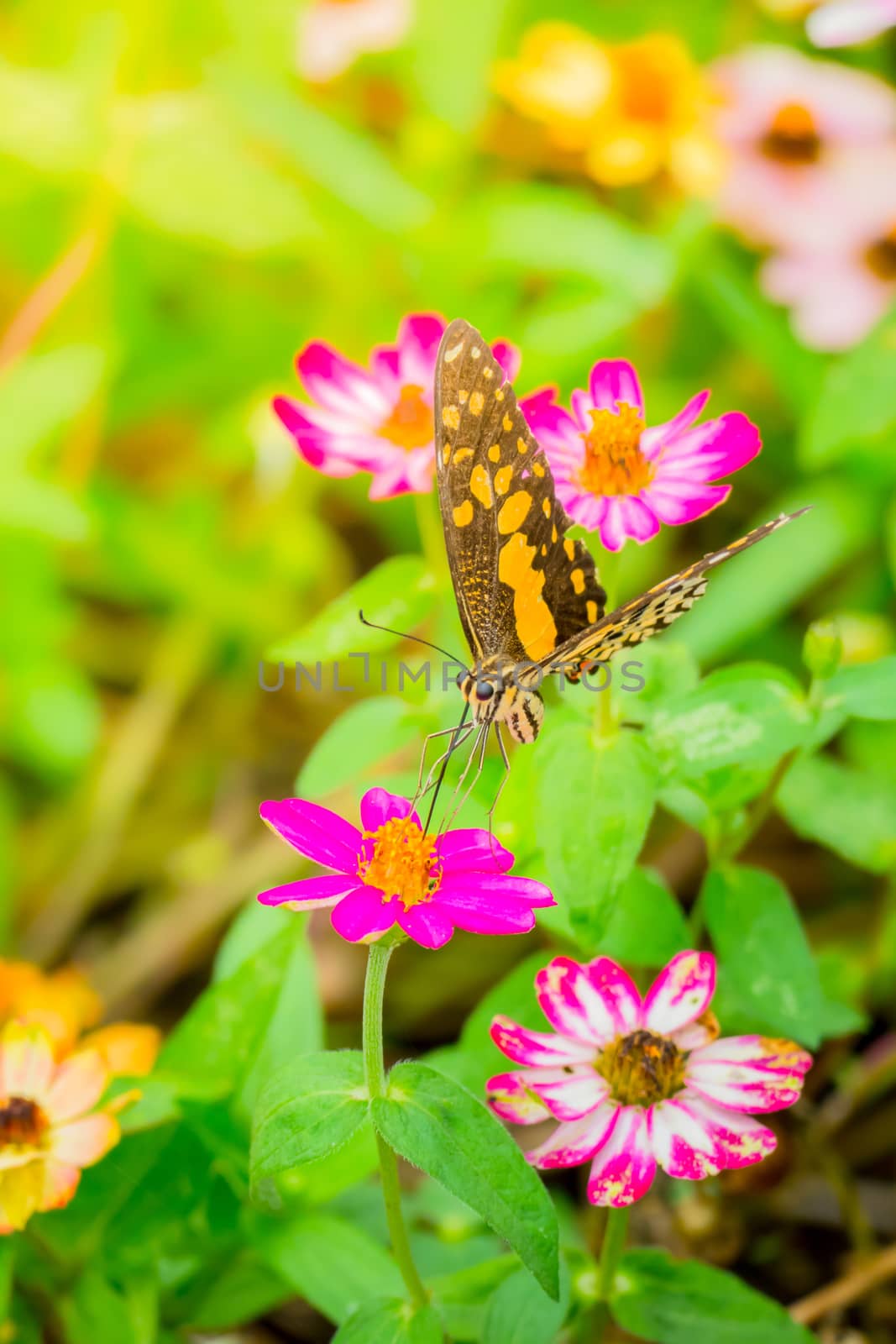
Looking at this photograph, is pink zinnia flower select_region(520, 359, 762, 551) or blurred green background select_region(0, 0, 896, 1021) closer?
pink zinnia flower select_region(520, 359, 762, 551)

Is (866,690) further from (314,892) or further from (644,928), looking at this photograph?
(314,892)

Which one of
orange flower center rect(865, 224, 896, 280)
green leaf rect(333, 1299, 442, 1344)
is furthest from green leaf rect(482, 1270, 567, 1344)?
orange flower center rect(865, 224, 896, 280)

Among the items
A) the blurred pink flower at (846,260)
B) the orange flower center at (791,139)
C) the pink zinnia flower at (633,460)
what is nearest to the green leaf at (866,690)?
the pink zinnia flower at (633,460)

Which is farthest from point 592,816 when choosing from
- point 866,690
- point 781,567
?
point 781,567

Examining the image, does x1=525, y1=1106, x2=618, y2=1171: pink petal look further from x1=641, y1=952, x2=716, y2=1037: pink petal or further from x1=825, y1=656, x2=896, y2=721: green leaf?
x1=825, y1=656, x2=896, y2=721: green leaf

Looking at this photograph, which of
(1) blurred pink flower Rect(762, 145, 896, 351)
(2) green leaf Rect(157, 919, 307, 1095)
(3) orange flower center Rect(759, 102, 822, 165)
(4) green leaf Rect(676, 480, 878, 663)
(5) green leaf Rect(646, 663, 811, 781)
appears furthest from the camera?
(3) orange flower center Rect(759, 102, 822, 165)
